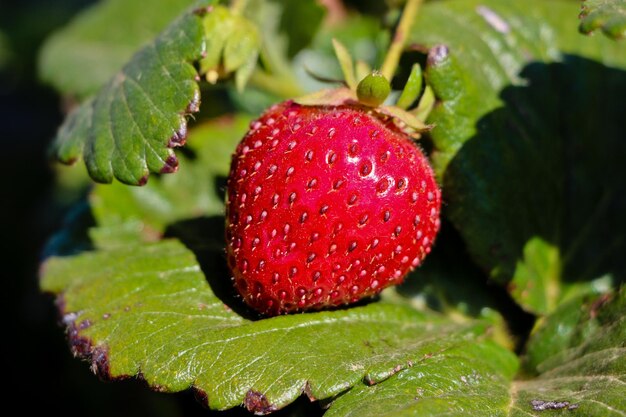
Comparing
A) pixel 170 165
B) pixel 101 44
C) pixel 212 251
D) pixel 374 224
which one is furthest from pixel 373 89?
pixel 101 44

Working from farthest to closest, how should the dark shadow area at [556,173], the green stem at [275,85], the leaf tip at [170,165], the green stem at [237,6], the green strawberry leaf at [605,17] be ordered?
the green stem at [275,85] → the green stem at [237,6] → the dark shadow area at [556,173] → the leaf tip at [170,165] → the green strawberry leaf at [605,17]

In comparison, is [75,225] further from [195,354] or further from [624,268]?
[624,268]

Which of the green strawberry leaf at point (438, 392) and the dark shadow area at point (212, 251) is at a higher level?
the green strawberry leaf at point (438, 392)

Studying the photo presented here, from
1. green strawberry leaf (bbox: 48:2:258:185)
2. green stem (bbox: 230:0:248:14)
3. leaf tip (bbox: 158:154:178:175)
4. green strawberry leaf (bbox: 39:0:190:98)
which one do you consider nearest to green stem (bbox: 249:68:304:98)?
green strawberry leaf (bbox: 39:0:190:98)

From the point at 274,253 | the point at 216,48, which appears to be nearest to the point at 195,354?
the point at 274,253

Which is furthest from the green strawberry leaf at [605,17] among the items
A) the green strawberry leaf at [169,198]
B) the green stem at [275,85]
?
the green stem at [275,85]

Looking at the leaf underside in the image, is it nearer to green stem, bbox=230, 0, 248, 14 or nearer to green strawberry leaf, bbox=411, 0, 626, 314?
green stem, bbox=230, 0, 248, 14

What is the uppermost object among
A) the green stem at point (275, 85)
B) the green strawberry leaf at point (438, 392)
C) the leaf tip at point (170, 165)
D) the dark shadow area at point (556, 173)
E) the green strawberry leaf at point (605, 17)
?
the green strawberry leaf at point (605, 17)

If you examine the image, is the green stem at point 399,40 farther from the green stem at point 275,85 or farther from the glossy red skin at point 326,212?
the green stem at point 275,85
